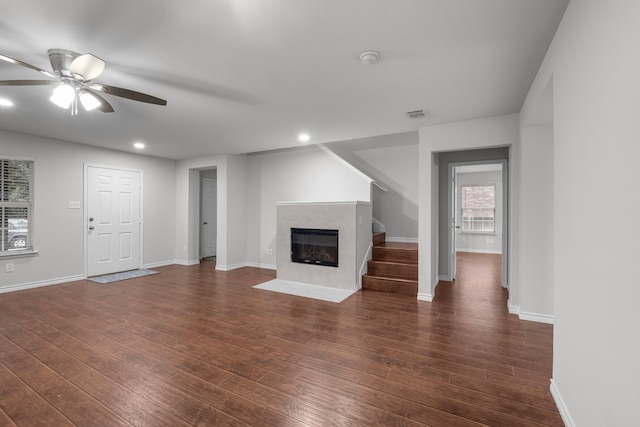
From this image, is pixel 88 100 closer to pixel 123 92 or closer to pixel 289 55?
pixel 123 92

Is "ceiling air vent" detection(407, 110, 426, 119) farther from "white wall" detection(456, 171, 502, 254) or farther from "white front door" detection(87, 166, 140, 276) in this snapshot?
"white wall" detection(456, 171, 502, 254)

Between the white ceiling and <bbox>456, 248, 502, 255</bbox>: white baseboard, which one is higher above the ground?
the white ceiling

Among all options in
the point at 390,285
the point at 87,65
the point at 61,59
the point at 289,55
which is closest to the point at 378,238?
the point at 390,285

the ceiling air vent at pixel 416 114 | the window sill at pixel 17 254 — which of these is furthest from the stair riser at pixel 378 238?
the window sill at pixel 17 254

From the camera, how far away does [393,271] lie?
458 cm

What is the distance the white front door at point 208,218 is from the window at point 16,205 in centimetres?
330

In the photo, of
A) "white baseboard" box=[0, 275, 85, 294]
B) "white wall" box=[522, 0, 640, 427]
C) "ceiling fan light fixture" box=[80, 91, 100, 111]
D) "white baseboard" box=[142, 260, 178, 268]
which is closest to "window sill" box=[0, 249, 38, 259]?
"white baseboard" box=[0, 275, 85, 294]

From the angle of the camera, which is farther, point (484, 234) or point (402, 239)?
point (484, 234)

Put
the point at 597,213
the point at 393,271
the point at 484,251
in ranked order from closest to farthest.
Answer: the point at 597,213
the point at 393,271
the point at 484,251

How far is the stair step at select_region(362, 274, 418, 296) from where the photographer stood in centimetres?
426

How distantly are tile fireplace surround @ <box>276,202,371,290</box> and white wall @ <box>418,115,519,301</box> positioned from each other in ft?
3.14

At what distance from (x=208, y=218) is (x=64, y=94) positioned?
5.62 m

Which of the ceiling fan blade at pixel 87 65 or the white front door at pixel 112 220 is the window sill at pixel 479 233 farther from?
the ceiling fan blade at pixel 87 65

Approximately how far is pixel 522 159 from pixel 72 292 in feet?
20.4
